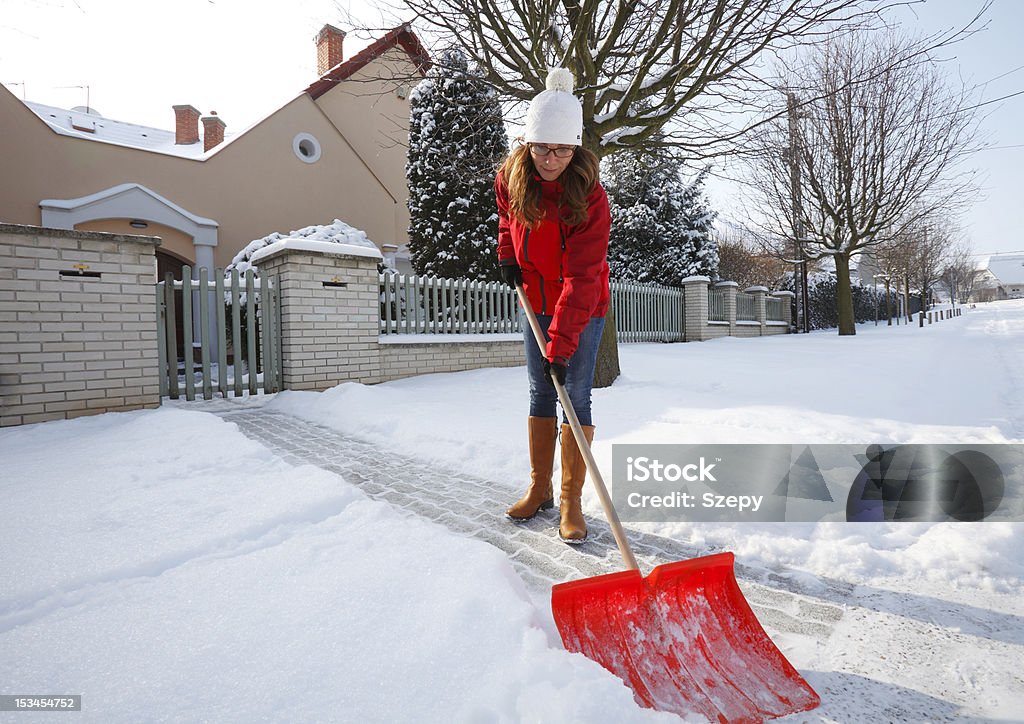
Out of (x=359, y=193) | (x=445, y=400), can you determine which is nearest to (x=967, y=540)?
(x=445, y=400)

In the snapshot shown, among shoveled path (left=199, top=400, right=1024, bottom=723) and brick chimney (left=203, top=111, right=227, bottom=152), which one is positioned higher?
brick chimney (left=203, top=111, right=227, bottom=152)

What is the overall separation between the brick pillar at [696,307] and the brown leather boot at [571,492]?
1231 centimetres

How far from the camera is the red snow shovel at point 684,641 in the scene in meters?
1.26

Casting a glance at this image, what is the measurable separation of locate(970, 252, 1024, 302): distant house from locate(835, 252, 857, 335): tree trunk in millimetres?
76225

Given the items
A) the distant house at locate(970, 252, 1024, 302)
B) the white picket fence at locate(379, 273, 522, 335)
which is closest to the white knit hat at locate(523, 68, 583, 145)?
the white picket fence at locate(379, 273, 522, 335)

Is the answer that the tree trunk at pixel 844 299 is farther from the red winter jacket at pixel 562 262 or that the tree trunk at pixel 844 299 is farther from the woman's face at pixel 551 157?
the woman's face at pixel 551 157

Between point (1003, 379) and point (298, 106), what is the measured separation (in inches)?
564

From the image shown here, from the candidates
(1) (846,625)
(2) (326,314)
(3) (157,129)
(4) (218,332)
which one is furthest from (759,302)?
(3) (157,129)

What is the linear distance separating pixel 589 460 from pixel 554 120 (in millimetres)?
1389

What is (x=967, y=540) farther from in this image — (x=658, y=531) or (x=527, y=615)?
(x=527, y=615)

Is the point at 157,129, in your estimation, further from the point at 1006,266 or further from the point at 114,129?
the point at 1006,266

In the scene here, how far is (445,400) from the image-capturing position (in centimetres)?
530

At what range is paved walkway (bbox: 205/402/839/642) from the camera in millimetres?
1750

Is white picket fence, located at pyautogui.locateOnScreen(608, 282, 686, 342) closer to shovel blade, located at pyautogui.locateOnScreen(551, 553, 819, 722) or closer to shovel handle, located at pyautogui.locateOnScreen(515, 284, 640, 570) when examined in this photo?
shovel handle, located at pyautogui.locateOnScreen(515, 284, 640, 570)
